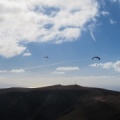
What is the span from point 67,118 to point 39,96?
26.2m

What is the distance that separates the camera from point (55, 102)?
9144 cm

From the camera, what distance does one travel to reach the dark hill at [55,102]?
7575 cm

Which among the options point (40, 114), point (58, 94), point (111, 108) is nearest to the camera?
point (111, 108)

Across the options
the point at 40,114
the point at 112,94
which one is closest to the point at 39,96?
the point at 40,114

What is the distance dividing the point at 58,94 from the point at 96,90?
12509 mm

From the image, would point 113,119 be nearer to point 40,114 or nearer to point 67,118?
point 67,118

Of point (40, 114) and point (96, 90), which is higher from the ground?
point (96, 90)

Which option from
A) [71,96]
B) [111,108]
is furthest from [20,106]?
[111,108]

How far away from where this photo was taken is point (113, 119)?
218 ft

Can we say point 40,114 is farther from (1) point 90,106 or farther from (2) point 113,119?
(2) point 113,119

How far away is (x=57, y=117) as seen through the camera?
8294 centimetres

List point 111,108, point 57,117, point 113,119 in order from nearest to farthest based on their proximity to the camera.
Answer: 1. point 113,119
2. point 111,108
3. point 57,117

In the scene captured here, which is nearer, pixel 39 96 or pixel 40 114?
pixel 40 114

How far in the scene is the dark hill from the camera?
7575cm
